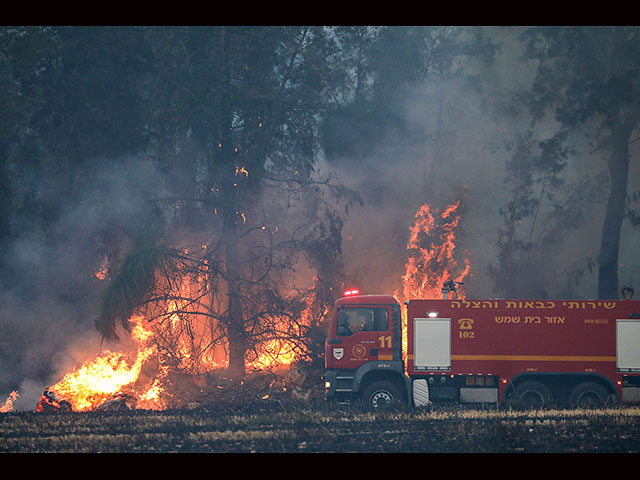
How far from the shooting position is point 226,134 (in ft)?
85.5

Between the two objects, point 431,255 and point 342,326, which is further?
point 431,255

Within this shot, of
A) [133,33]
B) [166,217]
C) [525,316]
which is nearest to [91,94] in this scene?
[133,33]

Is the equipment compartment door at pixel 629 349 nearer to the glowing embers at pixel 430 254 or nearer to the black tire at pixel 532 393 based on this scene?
the black tire at pixel 532 393

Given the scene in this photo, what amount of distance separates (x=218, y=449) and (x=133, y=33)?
20.1m

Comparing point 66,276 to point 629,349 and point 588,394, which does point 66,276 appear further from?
point 629,349

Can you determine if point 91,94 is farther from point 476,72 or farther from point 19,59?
point 476,72

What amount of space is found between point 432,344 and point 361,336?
67.1 inches

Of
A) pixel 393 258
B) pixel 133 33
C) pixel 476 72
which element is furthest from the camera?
pixel 476 72

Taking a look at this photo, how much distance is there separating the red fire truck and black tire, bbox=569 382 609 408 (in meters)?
0.02

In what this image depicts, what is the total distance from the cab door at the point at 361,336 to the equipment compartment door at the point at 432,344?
2.23ft

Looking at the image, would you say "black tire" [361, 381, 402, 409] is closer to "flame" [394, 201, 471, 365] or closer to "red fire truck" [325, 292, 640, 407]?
"red fire truck" [325, 292, 640, 407]

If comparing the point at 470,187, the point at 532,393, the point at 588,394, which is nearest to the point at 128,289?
the point at 532,393

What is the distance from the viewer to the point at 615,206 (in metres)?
31.1

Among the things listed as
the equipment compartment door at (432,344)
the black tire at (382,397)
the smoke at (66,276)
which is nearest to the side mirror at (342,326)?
the black tire at (382,397)
